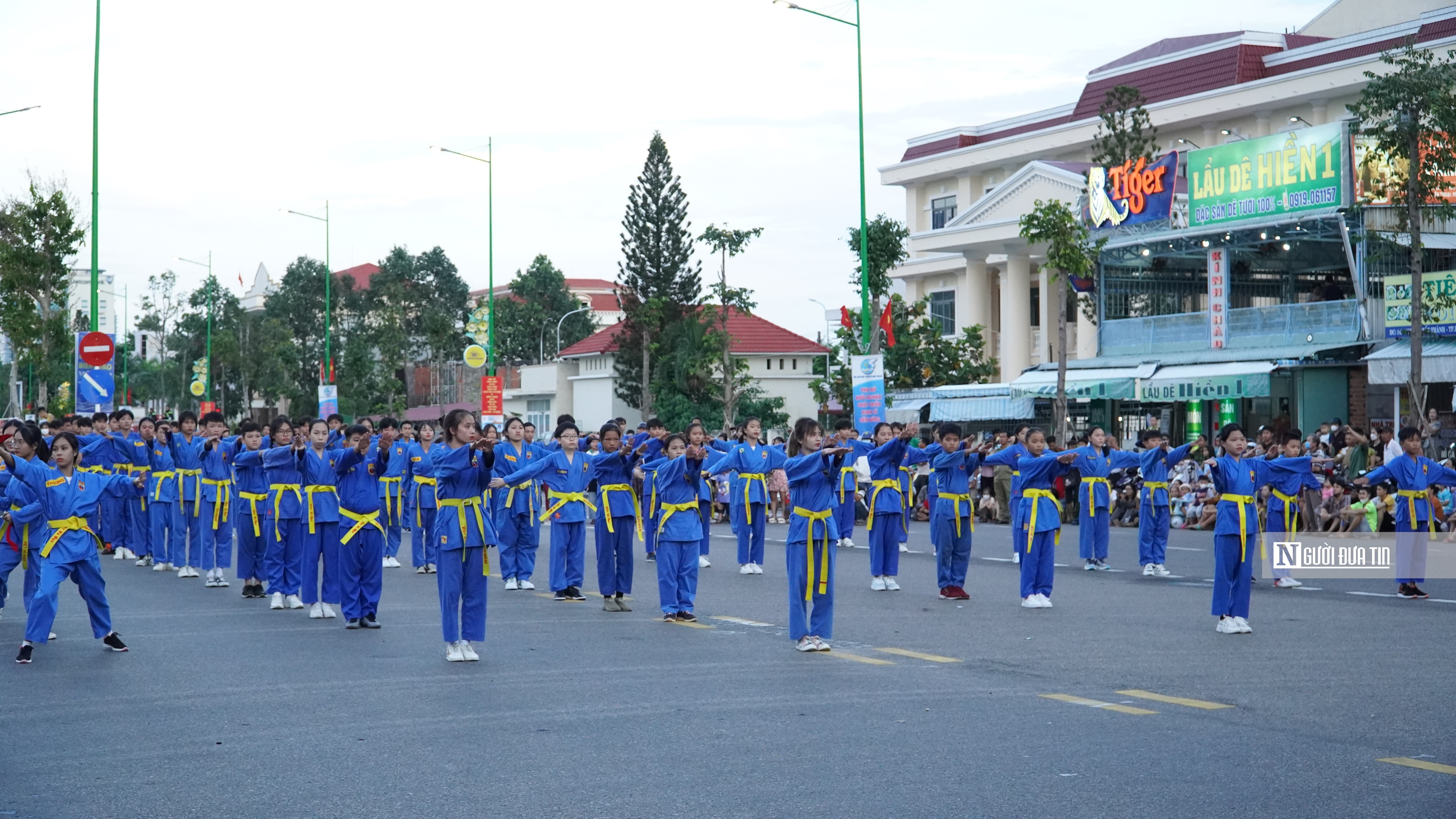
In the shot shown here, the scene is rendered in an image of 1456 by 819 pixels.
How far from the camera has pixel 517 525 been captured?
659 inches

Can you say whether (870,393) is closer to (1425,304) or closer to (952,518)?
(1425,304)

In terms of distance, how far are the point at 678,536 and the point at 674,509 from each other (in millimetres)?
241

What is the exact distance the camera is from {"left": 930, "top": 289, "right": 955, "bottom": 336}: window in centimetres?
5525

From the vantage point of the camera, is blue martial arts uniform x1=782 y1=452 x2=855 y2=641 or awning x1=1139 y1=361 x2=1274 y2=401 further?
awning x1=1139 y1=361 x2=1274 y2=401

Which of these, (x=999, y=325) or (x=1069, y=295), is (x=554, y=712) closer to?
(x=1069, y=295)

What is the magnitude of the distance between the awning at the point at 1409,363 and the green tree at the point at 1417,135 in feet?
4.45

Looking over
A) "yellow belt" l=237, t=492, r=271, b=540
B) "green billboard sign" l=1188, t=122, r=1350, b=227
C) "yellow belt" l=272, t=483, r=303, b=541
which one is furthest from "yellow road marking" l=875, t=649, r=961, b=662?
"green billboard sign" l=1188, t=122, r=1350, b=227

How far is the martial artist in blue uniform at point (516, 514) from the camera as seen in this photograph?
16.0m

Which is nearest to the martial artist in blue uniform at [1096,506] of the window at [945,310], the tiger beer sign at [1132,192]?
the tiger beer sign at [1132,192]

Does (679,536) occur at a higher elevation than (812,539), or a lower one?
lower

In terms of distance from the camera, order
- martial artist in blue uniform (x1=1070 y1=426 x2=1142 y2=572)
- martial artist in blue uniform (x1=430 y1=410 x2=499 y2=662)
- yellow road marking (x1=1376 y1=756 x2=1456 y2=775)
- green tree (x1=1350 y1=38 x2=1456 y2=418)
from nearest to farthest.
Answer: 1. yellow road marking (x1=1376 y1=756 x2=1456 y2=775)
2. martial artist in blue uniform (x1=430 y1=410 x2=499 y2=662)
3. martial artist in blue uniform (x1=1070 y1=426 x2=1142 y2=572)
4. green tree (x1=1350 y1=38 x2=1456 y2=418)

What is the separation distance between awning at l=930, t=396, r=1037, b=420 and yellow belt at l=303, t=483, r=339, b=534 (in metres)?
23.6

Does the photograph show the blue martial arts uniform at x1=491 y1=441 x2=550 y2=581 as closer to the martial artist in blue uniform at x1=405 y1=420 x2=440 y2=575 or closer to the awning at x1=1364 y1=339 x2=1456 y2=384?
the martial artist in blue uniform at x1=405 y1=420 x2=440 y2=575

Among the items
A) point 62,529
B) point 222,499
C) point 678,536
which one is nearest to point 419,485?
point 222,499
